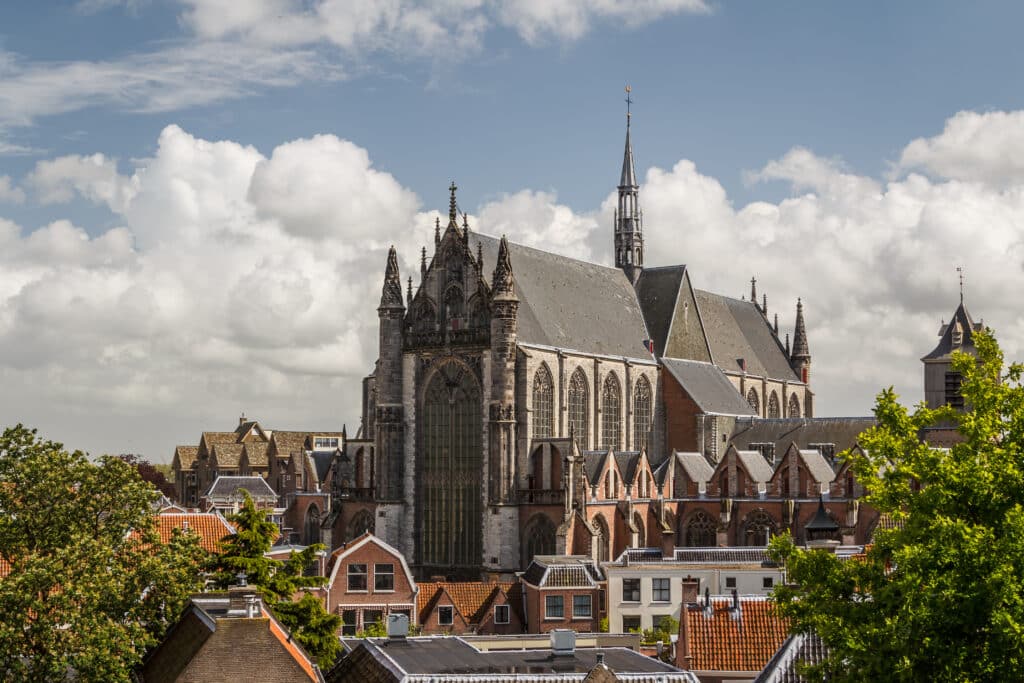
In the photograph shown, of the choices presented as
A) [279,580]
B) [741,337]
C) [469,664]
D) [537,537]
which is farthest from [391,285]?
[469,664]

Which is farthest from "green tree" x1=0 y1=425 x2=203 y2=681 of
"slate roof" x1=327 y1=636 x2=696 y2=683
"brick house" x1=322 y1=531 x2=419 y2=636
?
"brick house" x1=322 y1=531 x2=419 y2=636

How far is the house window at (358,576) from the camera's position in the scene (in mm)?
60812

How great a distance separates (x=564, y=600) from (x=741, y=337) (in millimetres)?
46813

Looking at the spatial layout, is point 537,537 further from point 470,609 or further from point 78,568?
point 78,568

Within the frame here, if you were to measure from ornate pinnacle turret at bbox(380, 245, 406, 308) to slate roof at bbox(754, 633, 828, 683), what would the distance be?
166 ft

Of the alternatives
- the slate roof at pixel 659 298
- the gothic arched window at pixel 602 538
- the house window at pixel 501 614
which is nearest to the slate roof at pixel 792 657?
the house window at pixel 501 614

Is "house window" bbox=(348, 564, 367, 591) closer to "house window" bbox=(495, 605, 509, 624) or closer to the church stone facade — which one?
"house window" bbox=(495, 605, 509, 624)

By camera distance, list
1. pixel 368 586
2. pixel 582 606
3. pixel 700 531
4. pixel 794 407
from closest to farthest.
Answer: pixel 368 586 < pixel 582 606 < pixel 700 531 < pixel 794 407

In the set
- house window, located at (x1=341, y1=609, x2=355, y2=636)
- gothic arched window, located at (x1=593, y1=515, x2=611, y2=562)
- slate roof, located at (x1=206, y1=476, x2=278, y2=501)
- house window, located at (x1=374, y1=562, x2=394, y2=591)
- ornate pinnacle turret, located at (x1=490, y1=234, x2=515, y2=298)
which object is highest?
ornate pinnacle turret, located at (x1=490, y1=234, x2=515, y2=298)

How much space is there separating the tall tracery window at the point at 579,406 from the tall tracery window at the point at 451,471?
22.5ft

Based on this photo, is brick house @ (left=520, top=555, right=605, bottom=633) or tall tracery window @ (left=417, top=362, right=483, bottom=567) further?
tall tracery window @ (left=417, top=362, right=483, bottom=567)

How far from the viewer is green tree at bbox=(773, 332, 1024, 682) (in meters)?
23.7

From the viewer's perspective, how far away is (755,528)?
7962 cm

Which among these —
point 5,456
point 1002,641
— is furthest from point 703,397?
point 1002,641
